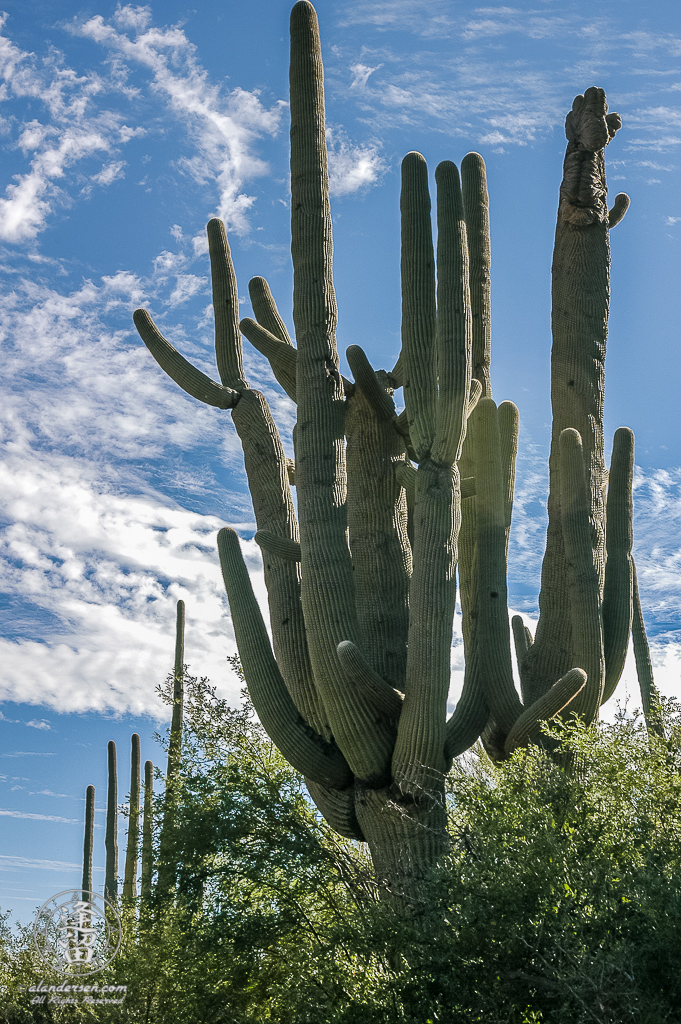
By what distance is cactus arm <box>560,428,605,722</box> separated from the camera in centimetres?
727

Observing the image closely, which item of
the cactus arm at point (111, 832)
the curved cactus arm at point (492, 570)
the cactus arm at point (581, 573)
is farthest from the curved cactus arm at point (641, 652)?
the cactus arm at point (111, 832)

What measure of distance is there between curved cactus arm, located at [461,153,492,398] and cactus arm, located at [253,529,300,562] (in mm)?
2447

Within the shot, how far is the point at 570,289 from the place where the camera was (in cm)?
884

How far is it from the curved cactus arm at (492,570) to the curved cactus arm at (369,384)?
31.2 inches

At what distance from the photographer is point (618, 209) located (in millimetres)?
9430

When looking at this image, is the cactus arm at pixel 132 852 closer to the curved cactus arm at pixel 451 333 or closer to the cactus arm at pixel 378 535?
the cactus arm at pixel 378 535

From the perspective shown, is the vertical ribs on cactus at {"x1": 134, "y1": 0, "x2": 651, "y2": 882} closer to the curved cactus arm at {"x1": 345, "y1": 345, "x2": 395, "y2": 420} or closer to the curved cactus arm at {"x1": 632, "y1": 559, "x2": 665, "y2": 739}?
the curved cactus arm at {"x1": 345, "y1": 345, "x2": 395, "y2": 420}

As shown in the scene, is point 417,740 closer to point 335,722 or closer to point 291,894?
point 335,722

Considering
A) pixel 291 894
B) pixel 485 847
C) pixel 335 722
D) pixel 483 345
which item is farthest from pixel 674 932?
pixel 483 345

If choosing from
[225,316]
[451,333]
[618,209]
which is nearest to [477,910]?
[451,333]

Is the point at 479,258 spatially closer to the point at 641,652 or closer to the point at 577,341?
the point at 577,341

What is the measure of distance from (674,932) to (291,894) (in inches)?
135

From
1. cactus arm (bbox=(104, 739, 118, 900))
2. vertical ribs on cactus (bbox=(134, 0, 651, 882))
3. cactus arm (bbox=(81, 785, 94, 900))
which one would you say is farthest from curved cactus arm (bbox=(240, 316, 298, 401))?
cactus arm (bbox=(81, 785, 94, 900))

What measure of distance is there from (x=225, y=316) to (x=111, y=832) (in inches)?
465
